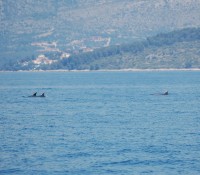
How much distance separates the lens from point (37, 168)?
5541cm

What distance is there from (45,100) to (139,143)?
194 ft

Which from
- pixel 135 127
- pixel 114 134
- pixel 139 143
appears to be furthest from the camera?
pixel 135 127

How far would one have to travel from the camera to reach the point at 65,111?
9950 cm

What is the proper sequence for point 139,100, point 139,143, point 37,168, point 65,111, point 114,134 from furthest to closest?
point 139,100 → point 65,111 → point 114,134 → point 139,143 → point 37,168

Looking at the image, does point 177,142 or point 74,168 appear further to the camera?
point 177,142

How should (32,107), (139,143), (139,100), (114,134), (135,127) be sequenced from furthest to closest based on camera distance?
(139,100), (32,107), (135,127), (114,134), (139,143)

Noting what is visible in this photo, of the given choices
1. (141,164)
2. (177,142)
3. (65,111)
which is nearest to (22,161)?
(141,164)

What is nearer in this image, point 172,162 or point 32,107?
point 172,162

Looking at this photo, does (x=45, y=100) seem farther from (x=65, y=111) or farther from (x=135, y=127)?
(x=135, y=127)

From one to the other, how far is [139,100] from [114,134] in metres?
48.6

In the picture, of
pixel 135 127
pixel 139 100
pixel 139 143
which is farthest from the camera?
pixel 139 100

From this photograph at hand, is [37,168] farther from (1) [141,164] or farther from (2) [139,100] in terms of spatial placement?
(2) [139,100]

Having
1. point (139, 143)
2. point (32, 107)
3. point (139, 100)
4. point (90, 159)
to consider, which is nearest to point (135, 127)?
point (139, 143)

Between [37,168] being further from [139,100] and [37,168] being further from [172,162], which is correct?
[139,100]
